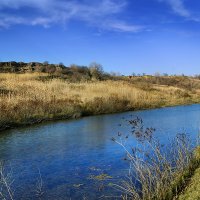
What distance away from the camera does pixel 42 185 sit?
8086mm

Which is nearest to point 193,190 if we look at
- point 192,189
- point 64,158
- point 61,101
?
point 192,189

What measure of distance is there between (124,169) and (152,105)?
71.6 feet

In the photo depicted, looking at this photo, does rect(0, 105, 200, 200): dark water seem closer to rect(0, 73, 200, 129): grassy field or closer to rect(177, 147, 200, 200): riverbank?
rect(177, 147, 200, 200): riverbank

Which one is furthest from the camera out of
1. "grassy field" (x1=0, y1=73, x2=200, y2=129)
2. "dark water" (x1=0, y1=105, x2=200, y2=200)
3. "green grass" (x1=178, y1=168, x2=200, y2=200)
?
"grassy field" (x1=0, y1=73, x2=200, y2=129)

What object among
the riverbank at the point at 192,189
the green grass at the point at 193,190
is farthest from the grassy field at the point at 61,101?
the green grass at the point at 193,190

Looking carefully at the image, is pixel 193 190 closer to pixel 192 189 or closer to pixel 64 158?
pixel 192 189

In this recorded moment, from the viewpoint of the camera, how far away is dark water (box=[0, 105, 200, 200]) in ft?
25.6

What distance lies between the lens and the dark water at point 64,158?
7.80 meters

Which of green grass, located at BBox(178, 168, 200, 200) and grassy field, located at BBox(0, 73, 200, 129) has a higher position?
grassy field, located at BBox(0, 73, 200, 129)

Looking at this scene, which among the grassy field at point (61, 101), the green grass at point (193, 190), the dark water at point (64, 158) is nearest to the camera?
the green grass at point (193, 190)

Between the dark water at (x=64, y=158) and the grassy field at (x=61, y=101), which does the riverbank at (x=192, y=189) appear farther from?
the grassy field at (x=61, y=101)

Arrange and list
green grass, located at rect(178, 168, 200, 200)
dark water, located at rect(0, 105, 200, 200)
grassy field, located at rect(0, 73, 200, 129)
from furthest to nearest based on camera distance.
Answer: grassy field, located at rect(0, 73, 200, 129)
dark water, located at rect(0, 105, 200, 200)
green grass, located at rect(178, 168, 200, 200)

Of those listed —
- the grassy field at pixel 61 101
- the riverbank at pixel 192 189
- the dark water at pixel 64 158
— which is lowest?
the dark water at pixel 64 158

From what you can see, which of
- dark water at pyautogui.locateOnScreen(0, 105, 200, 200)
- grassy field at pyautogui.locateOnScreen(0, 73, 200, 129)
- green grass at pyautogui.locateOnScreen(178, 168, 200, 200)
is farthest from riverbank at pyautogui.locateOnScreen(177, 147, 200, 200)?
grassy field at pyautogui.locateOnScreen(0, 73, 200, 129)
